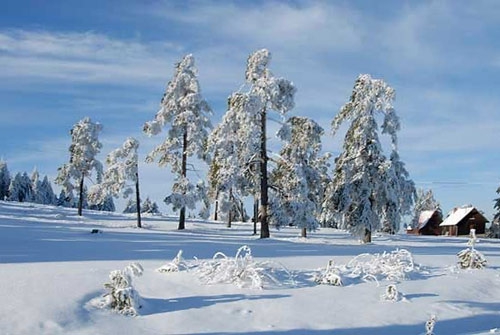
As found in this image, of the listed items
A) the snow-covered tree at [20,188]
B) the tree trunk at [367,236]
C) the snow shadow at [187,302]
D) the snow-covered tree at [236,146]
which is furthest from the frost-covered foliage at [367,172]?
the snow-covered tree at [20,188]

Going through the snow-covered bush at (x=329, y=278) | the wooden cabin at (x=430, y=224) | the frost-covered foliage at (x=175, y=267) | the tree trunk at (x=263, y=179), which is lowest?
the wooden cabin at (x=430, y=224)

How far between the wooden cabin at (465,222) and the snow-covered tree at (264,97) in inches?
2032

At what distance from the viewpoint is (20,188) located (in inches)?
4178

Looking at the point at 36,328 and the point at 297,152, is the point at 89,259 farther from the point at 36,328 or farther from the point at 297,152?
the point at 297,152

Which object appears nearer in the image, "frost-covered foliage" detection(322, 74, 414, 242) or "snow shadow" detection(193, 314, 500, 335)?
"snow shadow" detection(193, 314, 500, 335)

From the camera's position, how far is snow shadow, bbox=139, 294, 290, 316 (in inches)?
359

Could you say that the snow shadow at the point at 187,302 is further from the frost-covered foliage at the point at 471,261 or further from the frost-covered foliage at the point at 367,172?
the frost-covered foliage at the point at 367,172

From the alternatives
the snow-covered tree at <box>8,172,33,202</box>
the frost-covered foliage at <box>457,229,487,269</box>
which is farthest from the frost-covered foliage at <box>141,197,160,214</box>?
the frost-covered foliage at <box>457,229,487,269</box>

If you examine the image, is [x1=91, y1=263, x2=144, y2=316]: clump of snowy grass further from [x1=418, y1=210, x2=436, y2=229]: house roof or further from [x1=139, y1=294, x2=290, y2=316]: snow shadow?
[x1=418, y1=210, x2=436, y2=229]: house roof

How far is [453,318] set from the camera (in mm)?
10383

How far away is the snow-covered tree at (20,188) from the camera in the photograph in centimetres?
10319

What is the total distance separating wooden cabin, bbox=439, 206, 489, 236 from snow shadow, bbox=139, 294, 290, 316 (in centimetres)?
6795

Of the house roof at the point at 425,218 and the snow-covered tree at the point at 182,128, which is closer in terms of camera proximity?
the snow-covered tree at the point at 182,128

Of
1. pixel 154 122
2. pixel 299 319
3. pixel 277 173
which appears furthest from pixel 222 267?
pixel 154 122
